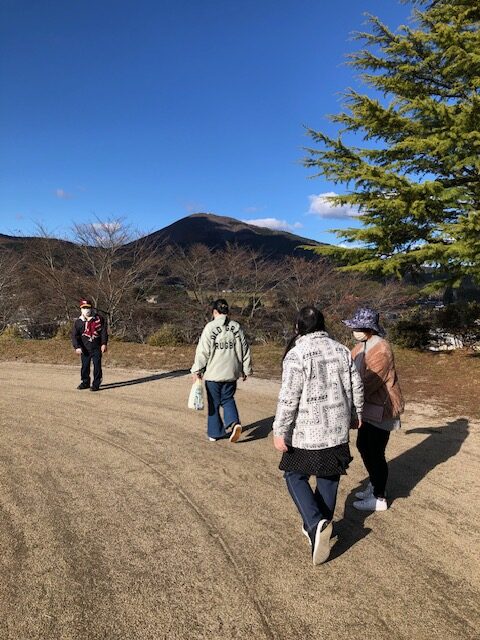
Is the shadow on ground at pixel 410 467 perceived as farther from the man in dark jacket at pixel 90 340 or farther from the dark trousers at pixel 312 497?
the man in dark jacket at pixel 90 340

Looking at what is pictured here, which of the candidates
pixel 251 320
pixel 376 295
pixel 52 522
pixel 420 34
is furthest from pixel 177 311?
pixel 52 522

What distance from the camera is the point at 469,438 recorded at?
19.0 feet

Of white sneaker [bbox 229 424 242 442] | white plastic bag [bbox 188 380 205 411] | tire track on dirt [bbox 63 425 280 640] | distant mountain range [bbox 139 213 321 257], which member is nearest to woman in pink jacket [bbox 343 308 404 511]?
tire track on dirt [bbox 63 425 280 640]

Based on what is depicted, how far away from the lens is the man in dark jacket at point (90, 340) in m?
8.09

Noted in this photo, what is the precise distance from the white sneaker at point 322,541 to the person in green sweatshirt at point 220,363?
2.46 metres

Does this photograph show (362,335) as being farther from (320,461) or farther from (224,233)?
(224,233)

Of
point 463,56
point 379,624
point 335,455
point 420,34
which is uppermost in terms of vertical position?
point 420,34

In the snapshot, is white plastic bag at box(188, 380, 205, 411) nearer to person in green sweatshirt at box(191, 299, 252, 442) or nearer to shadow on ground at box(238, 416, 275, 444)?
person in green sweatshirt at box(191, 299, 252, 442)

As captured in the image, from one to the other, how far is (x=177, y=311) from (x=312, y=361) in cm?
2040

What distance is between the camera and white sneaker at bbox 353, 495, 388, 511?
3.74m

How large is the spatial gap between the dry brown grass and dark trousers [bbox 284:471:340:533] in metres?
4.82

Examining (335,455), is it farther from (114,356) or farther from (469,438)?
(114,356)

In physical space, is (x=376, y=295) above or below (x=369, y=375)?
above

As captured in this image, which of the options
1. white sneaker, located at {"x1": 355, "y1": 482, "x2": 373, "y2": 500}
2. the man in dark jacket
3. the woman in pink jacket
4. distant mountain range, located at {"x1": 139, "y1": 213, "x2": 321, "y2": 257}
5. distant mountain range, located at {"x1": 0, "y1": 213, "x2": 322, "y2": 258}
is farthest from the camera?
distant mountain range, located at {"x1": 139, "y1": 213, "x2": 321, "y2": 257}
